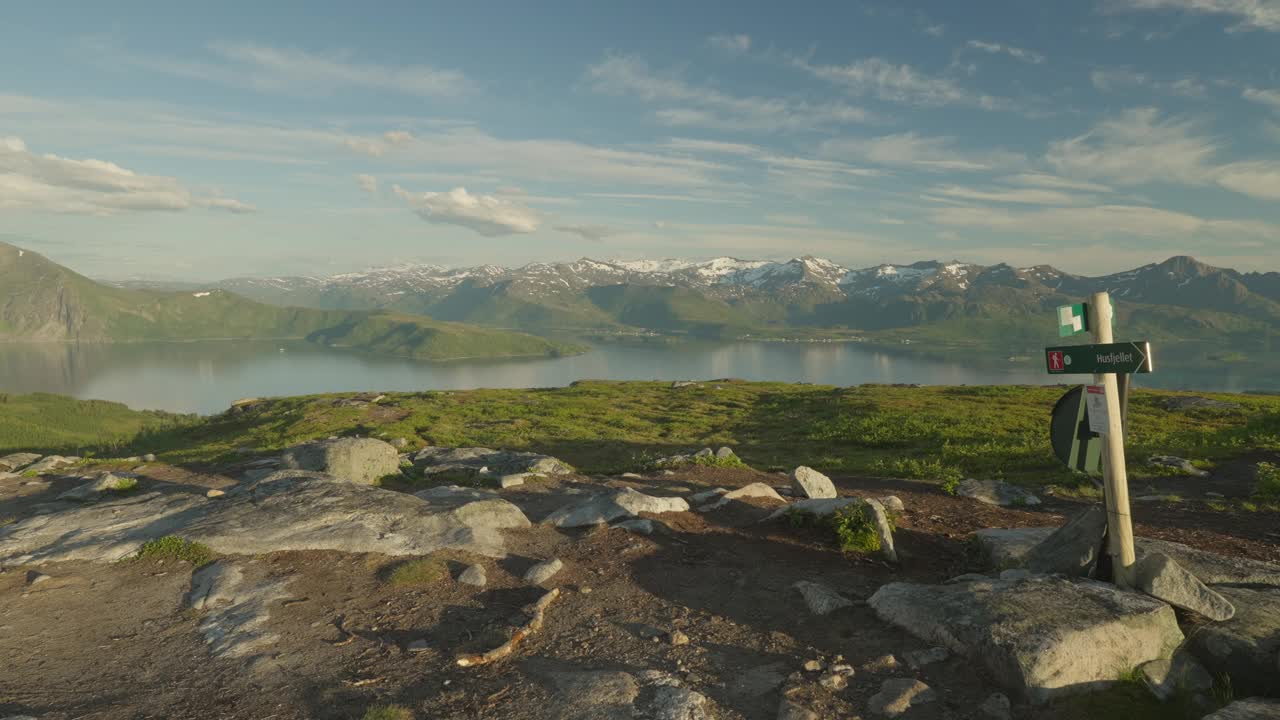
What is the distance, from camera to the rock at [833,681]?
8.52 m

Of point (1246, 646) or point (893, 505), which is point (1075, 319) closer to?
point (1246, 646)

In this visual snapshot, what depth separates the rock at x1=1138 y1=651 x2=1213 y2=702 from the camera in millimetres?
7840

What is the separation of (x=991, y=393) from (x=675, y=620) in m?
57.9

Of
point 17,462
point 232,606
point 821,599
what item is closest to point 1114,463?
point 821,599

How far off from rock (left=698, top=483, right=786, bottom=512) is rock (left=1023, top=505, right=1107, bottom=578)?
25.9 feet

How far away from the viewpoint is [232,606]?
38.0ft

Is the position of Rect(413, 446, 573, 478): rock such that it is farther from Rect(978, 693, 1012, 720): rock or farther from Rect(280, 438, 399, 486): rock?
Rect(978, 693, 1012, 720): rock

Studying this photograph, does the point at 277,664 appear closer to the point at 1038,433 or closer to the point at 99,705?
the point at 99,705

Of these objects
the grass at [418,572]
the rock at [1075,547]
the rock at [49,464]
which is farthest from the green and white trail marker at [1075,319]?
the rock at [49,464]

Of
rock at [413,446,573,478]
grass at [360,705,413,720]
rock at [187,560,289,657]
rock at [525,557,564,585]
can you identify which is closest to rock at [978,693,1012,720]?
grass at [360,705,413,720]

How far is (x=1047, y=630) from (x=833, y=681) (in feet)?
9.68

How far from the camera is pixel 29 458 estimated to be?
121 feet

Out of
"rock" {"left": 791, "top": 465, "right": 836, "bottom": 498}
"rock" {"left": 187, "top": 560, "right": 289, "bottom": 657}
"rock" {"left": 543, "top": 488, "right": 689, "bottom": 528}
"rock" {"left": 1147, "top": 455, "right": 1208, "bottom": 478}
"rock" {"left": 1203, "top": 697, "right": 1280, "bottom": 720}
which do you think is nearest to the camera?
"rock" {"left": 1203, "top": 697, "right": 1280, "bottom": 720}

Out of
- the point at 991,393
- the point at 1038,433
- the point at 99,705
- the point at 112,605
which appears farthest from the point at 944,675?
the point at 991,393
